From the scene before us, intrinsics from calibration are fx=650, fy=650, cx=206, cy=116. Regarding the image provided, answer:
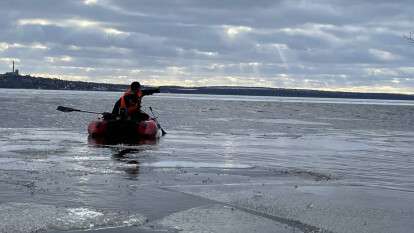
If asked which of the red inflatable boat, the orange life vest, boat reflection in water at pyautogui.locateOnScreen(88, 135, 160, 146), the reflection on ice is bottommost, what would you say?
boat reflection in water at pyautogui.locateOnScreen(88, 135, 160, 146)

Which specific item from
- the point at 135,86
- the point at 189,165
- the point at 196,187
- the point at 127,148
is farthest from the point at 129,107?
the point at 196,187

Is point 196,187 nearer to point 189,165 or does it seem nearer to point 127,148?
point 189,165

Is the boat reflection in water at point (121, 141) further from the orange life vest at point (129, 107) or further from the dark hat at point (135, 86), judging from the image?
the dark hat at point (135, 86)

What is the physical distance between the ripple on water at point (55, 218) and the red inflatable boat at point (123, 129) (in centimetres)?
1511

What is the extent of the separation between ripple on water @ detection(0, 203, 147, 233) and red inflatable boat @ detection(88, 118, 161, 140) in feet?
49.6

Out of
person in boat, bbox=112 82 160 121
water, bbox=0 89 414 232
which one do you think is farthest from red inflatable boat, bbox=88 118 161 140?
water, bbox=0 89 414 232

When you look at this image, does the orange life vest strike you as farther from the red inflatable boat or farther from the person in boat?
the red inflatable boat

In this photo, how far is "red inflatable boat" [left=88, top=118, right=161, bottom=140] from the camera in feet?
84.7

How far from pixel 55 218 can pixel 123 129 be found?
16.1 meters

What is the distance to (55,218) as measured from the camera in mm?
9688

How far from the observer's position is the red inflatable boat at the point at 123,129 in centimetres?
2581

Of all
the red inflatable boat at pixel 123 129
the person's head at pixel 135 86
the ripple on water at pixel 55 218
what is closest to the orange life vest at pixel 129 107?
the person's head at pixel 135 86

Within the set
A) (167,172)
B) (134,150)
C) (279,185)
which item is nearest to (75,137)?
(134,150)

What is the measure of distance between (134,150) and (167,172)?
6.40m
